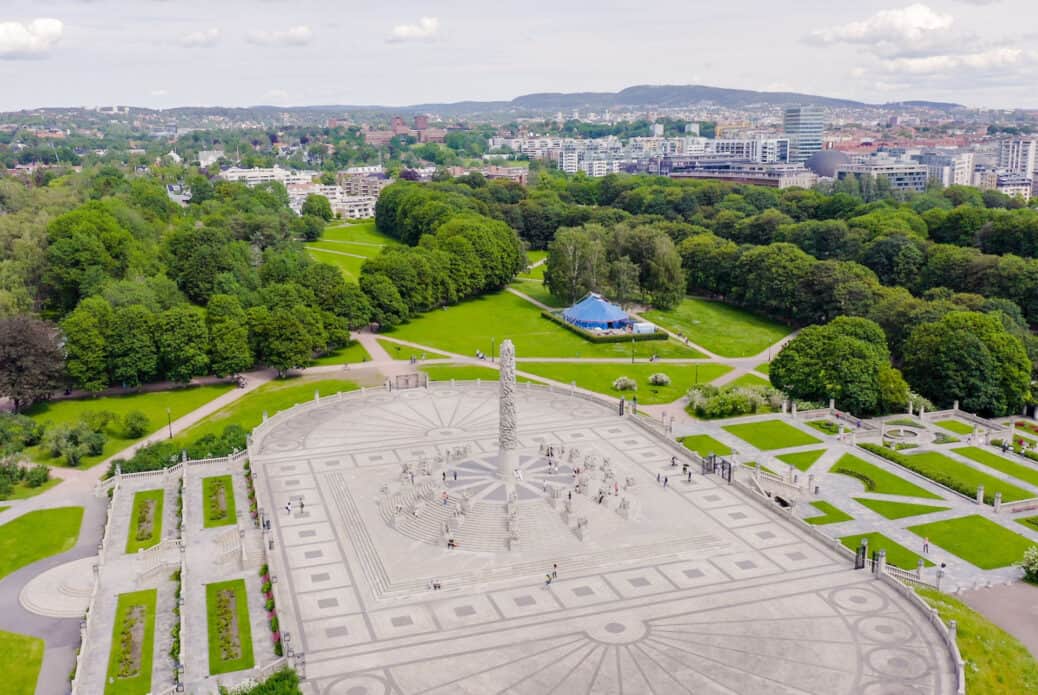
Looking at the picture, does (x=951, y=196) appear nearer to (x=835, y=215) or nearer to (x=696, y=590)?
(x=835, y=215)

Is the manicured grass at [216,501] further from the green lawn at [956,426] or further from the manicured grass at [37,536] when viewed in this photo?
the green lawn at [956,426]

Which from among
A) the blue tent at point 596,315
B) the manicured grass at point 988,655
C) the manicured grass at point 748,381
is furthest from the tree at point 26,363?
the manicured grass at point 988,655

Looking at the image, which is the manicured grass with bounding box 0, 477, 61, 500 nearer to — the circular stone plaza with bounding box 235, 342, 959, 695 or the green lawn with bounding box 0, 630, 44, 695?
the circular stone plaza with bounding box 235, 342, 959, 695

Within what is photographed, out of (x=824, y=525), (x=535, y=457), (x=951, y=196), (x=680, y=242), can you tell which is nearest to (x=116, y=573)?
(x=535, y=457)

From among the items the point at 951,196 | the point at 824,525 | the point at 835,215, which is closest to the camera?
the point at 824,525

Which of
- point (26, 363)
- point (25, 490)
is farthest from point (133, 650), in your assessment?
point (26, 363)

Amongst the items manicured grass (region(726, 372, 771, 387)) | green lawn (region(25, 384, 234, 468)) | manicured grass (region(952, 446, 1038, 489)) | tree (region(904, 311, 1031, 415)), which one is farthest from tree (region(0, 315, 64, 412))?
tree (region(904, 311, 1031, 415))

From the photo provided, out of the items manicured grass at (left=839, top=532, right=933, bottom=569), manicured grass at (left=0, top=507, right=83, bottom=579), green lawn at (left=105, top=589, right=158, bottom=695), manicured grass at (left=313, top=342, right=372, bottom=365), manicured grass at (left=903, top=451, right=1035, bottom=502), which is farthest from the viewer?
manicured grass at (left=313, top=342, right=372, bottom=365)
